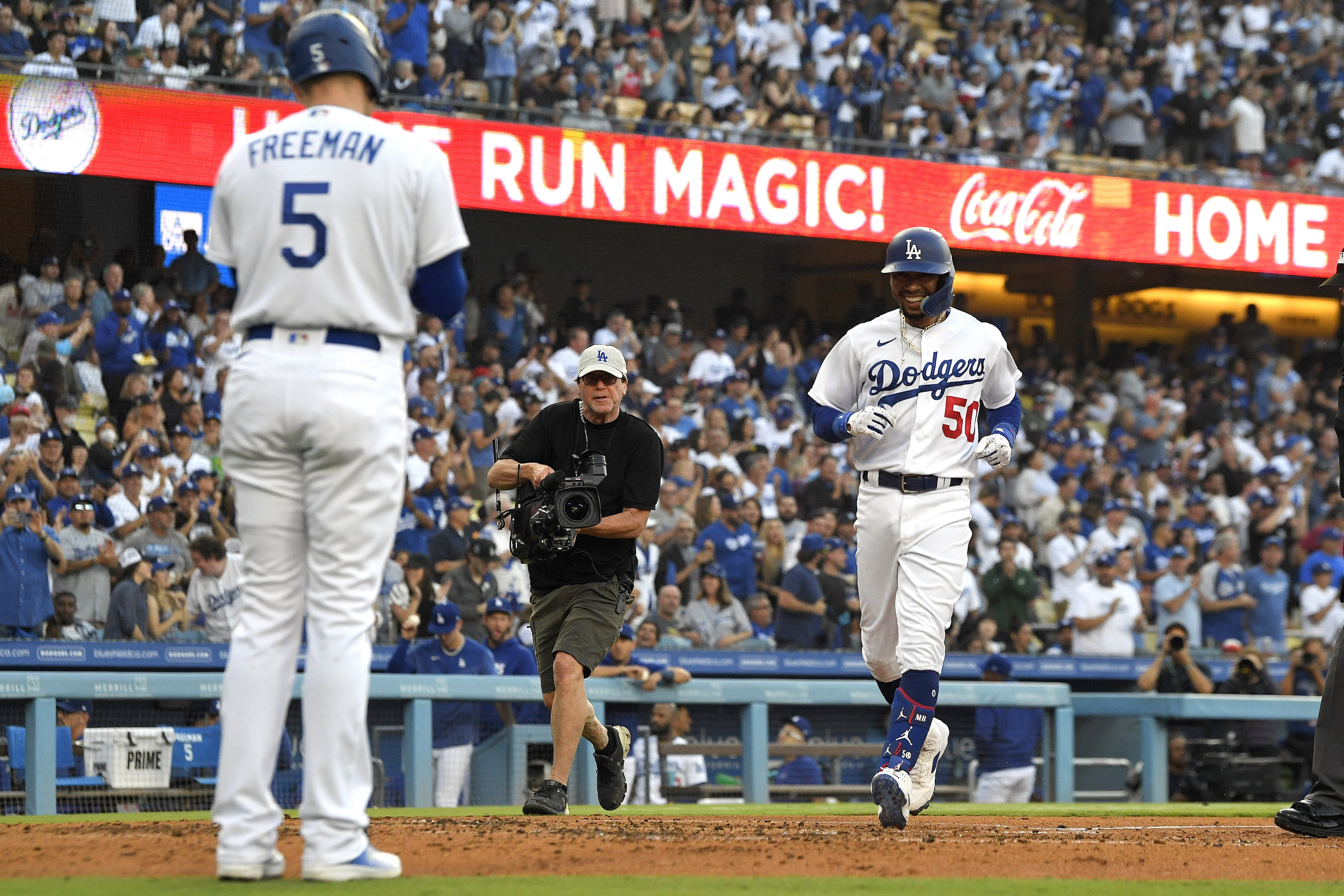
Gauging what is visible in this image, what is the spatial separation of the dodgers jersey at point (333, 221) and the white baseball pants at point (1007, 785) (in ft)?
25.2

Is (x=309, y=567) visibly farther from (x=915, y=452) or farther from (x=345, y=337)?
(x=915, y=452)

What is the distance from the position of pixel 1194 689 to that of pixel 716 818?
7.03 metres

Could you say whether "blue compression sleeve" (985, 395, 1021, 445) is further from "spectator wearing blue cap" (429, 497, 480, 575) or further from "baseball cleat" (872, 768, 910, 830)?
"spectator wearing blue cap" (429, 497, 480, 575)

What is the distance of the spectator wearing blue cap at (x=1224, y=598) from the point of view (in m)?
15.1

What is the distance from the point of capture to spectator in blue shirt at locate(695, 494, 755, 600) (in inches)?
525

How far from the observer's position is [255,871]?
148 inches

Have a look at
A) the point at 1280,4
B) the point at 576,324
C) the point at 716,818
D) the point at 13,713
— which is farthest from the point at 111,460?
the point at 1280,4

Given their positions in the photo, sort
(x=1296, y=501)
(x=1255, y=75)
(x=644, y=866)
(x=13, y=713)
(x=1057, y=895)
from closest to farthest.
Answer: (x=1057, y=895), (x=644, y=866), (x=13, y=713), (x=1296, y=501), (x=1255, y=75)

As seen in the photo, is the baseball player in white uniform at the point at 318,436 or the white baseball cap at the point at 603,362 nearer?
→ the baseball player in white uniform at the point at 318,436

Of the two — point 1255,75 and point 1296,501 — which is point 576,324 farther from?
point 1255,75

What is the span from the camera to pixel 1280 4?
2259 cm

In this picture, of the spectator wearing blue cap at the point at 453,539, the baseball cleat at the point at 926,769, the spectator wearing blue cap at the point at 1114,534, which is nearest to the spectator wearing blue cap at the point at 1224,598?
the spectator wearing blue cap at the point at 1114,534

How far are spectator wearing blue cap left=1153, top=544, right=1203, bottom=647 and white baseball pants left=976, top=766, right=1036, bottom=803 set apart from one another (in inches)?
175

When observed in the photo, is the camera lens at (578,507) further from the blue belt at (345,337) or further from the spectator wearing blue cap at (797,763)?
the spectator wearing blue cap at (797,763)
